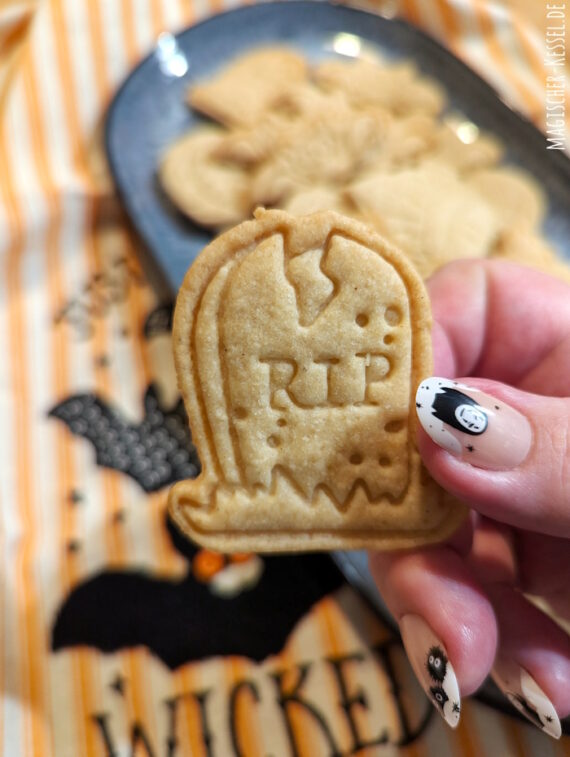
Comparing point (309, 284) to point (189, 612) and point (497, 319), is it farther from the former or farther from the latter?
point (189, 612)

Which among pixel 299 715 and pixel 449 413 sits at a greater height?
pixel 449 413

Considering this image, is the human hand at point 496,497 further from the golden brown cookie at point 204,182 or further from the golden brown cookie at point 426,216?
the golden brown cookie at point 204,182

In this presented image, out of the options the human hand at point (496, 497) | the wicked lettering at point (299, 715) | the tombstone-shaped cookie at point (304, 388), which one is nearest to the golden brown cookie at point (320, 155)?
the human hand at point (496, 497)

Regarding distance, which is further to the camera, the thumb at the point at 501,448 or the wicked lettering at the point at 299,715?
the wicked lettering at the point at 299,715

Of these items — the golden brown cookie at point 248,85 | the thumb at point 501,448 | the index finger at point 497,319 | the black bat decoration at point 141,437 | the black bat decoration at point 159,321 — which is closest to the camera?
the thumb at point 501,448

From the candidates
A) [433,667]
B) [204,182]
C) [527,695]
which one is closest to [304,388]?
[433,667]

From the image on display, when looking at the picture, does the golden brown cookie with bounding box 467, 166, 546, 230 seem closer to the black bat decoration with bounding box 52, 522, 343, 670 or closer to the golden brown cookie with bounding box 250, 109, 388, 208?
the golden brown cookie with bounding box 250, 109, 388, 208
